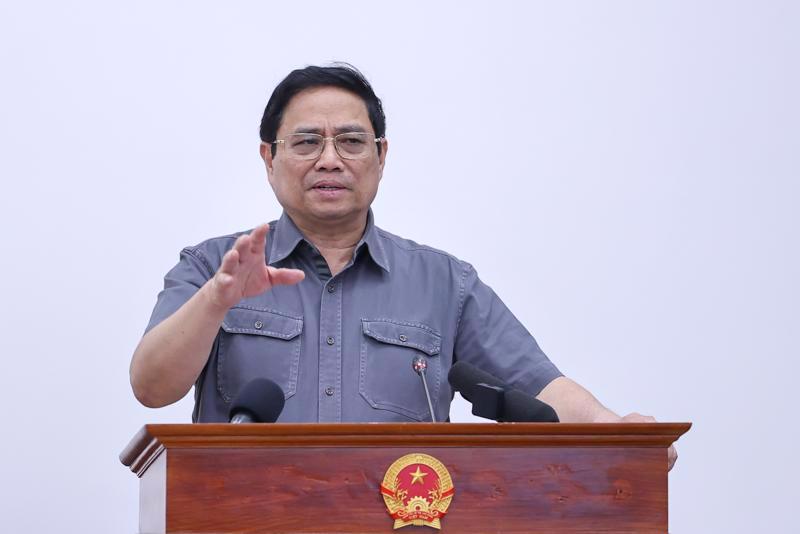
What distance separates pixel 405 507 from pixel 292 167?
1090 mm

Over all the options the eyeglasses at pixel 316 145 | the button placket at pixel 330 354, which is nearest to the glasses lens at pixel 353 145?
the eyeglasses at pixel 316 145

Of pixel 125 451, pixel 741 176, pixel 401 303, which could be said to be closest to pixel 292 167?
pixel 401 303

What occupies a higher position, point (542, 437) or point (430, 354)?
point (430, 354)

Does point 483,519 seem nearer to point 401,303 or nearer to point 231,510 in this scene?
point 231,510

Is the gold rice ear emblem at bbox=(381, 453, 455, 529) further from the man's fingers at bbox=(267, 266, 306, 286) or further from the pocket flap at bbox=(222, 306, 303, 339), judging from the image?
the pocket flap at bbox=(222, 306, 303, 339)

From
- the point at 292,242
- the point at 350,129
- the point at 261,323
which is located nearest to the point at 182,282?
the point at 261,323

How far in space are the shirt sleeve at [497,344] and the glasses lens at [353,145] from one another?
0.36m

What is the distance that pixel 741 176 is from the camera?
11.0 feet

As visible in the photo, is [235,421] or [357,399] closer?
[235,421]

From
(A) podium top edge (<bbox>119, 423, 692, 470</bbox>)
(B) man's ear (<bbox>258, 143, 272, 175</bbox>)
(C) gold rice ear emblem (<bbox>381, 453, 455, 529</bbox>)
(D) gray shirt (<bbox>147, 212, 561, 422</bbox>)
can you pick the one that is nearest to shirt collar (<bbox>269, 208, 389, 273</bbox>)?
(D) gray shirt (<bbox>147, 212, 561, 422</bbox>)

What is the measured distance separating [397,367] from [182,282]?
470 millimetres

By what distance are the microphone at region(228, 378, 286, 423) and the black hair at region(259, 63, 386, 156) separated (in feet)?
3.10

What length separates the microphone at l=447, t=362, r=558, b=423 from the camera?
80.7 inches

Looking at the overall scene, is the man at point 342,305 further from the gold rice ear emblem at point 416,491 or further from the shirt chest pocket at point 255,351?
the gold rice ear emblem at point 416,491
